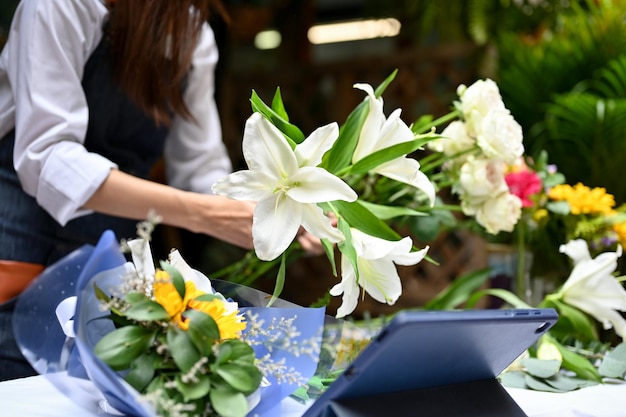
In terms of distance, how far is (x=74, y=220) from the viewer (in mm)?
1103

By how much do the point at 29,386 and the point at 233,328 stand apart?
0.24 m

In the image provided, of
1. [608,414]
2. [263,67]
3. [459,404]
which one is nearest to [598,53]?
[608,414]

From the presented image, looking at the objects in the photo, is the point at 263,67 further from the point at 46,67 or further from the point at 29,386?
the point at 29,386

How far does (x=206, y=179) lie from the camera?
1.36 meters

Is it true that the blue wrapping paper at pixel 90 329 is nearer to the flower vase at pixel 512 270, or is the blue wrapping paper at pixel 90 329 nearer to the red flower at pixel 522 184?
the red flower at pixel 522 184

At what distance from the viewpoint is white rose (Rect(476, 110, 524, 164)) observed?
100 cm

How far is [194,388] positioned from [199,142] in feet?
2.75

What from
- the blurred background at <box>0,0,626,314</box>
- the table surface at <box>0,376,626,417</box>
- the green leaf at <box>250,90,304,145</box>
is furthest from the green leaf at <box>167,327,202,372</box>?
the blurred background at <box>0,0,626,314</box>

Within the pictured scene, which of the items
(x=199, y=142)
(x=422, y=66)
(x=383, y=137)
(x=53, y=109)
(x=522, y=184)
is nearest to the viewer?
(x=383, y=137)

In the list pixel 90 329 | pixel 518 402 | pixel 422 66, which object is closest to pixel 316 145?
pixel 90 329

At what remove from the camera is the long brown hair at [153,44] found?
3.45 ft

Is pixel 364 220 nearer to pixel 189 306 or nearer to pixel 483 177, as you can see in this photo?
pixel 189 306

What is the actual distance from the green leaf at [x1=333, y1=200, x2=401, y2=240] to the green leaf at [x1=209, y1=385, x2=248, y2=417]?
230 millimetres

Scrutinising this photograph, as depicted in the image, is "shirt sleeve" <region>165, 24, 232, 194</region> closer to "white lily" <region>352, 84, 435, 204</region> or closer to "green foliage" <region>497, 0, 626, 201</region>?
"white lily" <region>352, 84, 435, 204</region>
